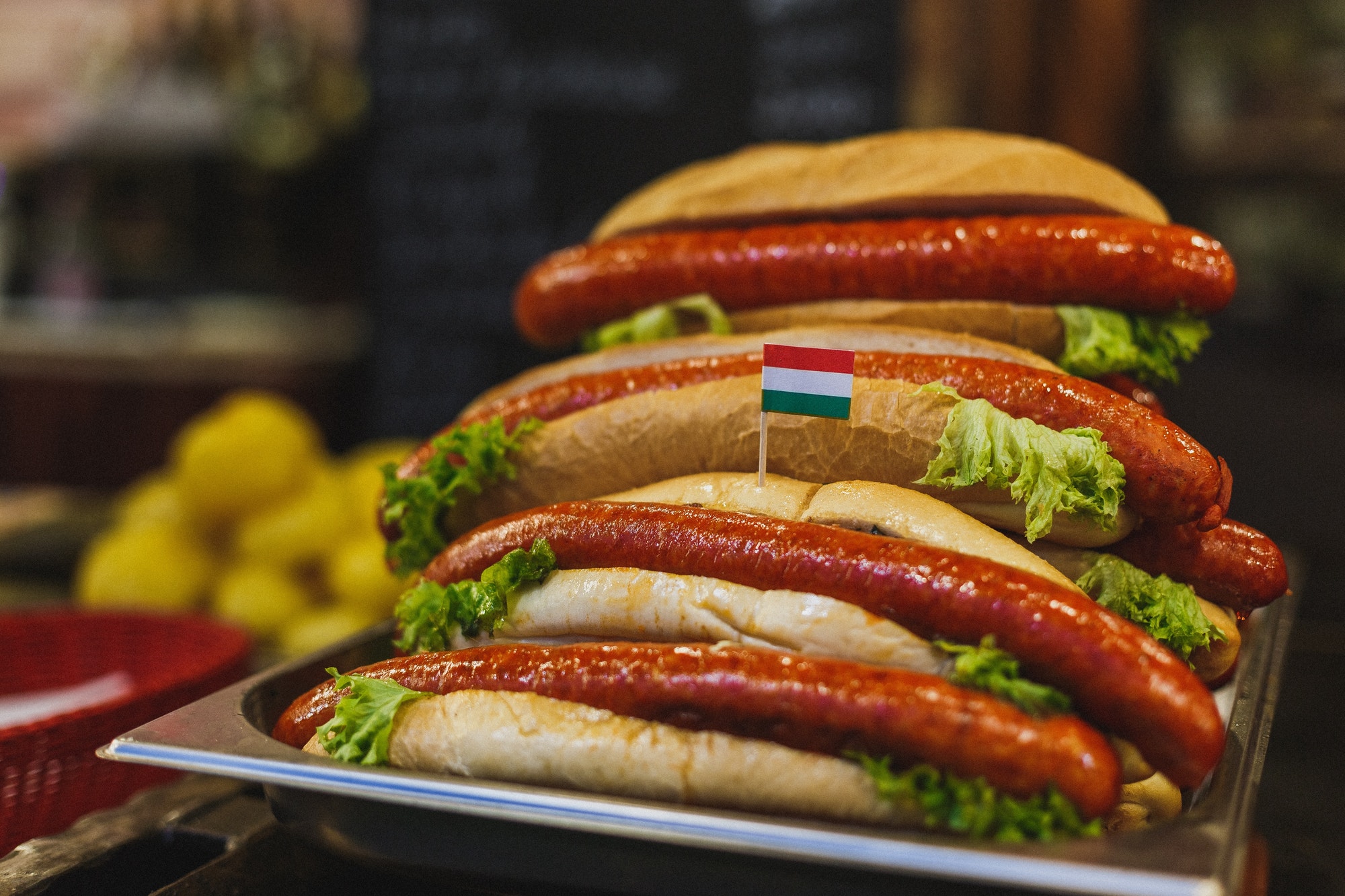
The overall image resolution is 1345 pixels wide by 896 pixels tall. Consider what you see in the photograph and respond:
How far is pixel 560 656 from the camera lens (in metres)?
1.38

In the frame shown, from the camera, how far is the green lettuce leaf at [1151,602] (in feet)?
5.03

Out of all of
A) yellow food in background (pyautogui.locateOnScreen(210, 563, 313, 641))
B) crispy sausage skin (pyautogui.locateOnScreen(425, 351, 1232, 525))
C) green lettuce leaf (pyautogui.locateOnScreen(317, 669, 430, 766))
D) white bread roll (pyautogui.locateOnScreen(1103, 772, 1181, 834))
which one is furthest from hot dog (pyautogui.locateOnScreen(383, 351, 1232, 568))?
yellow food in background (pyautogui.locateOnScreen(210, 563, 313, 641))

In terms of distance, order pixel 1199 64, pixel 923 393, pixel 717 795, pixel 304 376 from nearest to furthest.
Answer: pixel 717 795 < pixel 923 393 < pixel 1199 64 < pixel 304 376

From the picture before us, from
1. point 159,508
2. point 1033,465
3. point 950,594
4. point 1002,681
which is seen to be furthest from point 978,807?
point 159,508

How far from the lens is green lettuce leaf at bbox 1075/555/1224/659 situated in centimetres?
153

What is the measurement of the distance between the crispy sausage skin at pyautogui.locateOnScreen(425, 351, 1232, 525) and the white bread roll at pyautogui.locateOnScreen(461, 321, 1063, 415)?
0.06 meters

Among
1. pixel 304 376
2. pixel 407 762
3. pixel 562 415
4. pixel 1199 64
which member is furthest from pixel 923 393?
pixel 304 376

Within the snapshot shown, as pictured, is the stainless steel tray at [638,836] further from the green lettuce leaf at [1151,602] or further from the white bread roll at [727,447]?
the white bread roll at [727,447]

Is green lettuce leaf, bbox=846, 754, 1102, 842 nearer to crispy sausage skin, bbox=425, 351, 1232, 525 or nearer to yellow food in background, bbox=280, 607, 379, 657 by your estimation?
crispy sausage skin, bbox=425, 351, 1232, 525

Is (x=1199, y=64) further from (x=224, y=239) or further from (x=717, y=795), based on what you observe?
(x=224, y=239)

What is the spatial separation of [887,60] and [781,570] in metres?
3.75

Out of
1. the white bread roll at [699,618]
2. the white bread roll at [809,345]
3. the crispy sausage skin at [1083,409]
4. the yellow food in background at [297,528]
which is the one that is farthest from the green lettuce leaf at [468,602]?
the yellow food in background at [297,528]

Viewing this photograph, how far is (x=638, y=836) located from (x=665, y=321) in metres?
1.11

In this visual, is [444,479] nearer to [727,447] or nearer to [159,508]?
[727,447]
